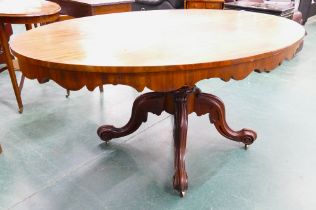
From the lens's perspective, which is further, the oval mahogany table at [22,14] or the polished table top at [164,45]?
the oval mahogany table at [22,14]

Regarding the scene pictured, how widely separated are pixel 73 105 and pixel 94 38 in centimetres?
137

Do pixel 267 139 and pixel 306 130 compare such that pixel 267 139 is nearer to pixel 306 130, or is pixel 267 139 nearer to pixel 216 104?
pixel 306 130

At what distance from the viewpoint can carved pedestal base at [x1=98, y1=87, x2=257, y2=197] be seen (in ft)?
5.02

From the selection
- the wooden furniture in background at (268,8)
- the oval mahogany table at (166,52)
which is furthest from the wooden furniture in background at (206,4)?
the wooden furniture in background at (268,8)

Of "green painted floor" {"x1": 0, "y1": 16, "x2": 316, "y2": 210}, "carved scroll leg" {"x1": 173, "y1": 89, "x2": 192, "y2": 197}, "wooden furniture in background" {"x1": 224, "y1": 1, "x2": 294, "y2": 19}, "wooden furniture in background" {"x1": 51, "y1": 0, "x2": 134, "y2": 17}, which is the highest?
"wooden furniture in background" {"x1": 51, "y1": 0, "x2": 134, "y2": 17}

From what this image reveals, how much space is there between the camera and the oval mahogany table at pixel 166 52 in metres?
0.94

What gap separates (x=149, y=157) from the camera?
182 centimetres

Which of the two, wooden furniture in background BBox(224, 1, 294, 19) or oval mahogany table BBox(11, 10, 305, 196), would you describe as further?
wooden furniture in background BBox(224, 1, 294, 19)


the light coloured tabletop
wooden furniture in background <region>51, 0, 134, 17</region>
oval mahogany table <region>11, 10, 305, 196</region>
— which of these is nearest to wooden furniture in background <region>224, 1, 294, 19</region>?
wooden furniture in background <region>51, 0, 134, 17</region>

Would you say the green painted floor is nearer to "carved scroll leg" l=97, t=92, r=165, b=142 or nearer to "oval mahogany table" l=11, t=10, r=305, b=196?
"carved scroll leg" l=97, t=92, r=165, b=142

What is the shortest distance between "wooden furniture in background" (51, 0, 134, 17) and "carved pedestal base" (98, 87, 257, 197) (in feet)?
3.41

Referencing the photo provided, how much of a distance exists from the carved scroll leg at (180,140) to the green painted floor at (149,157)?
0.23 feet

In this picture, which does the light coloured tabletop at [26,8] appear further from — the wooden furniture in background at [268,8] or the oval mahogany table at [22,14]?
the wooden furniture in background at [268,8]

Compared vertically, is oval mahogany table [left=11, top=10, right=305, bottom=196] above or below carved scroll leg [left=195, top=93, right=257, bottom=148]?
above
